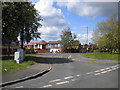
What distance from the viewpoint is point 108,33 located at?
106 ft

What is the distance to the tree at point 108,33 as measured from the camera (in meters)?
30.4

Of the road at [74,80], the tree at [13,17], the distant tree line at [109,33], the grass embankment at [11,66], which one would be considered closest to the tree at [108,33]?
the distant tree line at [109,33]

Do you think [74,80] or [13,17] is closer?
[74,80]

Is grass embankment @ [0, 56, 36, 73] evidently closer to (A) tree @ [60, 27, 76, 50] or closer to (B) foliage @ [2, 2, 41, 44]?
(B) foliage @ [2, 2, 41, 44]

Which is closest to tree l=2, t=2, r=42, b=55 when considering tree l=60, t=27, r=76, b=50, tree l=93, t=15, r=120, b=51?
tree l=93, t=15, r=120, b=51

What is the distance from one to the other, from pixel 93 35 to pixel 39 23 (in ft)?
57.0

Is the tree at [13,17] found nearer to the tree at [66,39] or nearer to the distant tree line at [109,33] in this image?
the distant tree line at [109,33]

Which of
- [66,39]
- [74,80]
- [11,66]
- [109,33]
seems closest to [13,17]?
[11,66]

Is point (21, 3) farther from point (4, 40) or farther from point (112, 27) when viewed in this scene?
point (112, 27)

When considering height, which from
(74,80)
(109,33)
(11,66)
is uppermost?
(109,33)

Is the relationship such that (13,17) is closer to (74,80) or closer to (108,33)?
(74,80)

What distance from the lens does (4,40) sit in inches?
657

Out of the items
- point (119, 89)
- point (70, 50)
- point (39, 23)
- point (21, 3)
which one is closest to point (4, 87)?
point (119, 89)

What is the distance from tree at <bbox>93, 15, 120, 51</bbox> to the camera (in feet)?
99.8
